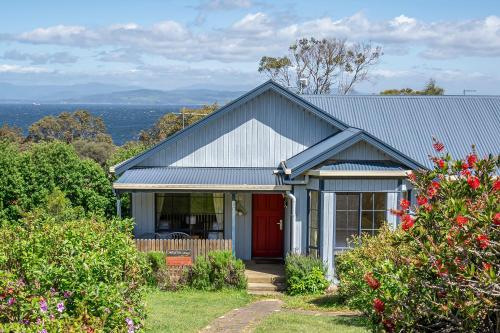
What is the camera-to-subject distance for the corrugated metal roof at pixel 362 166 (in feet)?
59.9

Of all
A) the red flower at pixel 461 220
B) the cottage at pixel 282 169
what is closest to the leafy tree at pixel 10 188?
the cottage at pixel 282 169

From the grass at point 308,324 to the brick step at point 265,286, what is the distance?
312cm

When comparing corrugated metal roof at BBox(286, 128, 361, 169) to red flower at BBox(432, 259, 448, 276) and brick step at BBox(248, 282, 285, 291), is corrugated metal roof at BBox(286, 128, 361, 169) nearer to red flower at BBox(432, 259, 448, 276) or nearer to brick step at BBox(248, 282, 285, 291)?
brick step at BBox(248, 282, 285, 291)

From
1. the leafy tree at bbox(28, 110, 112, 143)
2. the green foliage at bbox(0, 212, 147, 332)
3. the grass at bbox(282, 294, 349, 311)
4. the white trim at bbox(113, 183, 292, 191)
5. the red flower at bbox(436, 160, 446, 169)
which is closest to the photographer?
the red flower at bbox(436, 160, 446, 169)

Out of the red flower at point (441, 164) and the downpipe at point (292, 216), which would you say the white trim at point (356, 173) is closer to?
the downpipe at point (292, 216)

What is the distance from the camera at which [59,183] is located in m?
25.6

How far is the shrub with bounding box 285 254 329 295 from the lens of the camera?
1802 centimetres

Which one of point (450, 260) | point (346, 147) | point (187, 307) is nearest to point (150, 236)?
point (187, 307)

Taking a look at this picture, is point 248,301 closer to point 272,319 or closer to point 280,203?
point 272,319

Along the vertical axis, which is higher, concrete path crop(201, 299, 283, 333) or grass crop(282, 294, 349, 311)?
concrete path crop(201, 299, 283, 333)

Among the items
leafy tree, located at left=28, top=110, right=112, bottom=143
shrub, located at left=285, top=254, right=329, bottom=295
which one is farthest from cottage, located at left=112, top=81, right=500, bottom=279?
leafy tree, located at left=28, top=110, right=112, bottom=143

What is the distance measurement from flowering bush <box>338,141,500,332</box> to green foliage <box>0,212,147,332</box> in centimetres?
359

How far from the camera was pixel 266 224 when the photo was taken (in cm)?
2119

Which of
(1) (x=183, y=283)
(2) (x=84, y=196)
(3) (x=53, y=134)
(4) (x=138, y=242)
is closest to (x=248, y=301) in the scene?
(1) (x=183, y=283)
